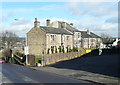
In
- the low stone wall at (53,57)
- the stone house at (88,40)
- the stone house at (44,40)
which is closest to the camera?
the low stone wall at (53,57)

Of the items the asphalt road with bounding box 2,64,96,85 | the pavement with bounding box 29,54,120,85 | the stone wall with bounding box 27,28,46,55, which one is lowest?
the asphalt road with bounding box 2,64,96,85

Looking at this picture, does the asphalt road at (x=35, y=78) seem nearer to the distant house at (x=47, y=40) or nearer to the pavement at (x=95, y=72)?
the pavement at (x=95, y=72)

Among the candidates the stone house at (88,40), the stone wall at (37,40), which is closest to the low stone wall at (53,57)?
the stone wall at (37,40)

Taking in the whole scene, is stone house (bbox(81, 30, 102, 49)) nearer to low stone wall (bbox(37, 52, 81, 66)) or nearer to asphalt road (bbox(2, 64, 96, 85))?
low stone wall (bbox(37, 52, 81, 66))

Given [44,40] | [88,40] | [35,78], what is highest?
[88,40]

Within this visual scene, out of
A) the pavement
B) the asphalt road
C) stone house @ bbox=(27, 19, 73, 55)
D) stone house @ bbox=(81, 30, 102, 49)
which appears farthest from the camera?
stone house @ bbox=(81, 30, 102, 49)

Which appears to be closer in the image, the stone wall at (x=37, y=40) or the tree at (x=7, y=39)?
the stone wall at (x=37, y=40)

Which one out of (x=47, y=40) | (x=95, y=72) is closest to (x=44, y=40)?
(x=47, y=40)

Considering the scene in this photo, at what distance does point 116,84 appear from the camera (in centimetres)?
1463

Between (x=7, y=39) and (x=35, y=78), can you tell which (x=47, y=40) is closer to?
(x=35, y=78)

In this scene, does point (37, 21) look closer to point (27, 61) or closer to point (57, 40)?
point (57, 40)

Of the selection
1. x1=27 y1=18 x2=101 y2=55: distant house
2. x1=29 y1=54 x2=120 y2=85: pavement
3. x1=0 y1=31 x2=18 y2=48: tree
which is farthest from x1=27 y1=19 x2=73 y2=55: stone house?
x1=0 y1=31 x2=18 y2=48: tree

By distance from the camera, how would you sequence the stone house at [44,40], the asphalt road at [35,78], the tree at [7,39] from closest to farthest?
1. the asphalt road at [35,78]
2. the stone house at [44,40]
3. the tree at [7,39]

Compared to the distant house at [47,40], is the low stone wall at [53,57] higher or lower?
lower
